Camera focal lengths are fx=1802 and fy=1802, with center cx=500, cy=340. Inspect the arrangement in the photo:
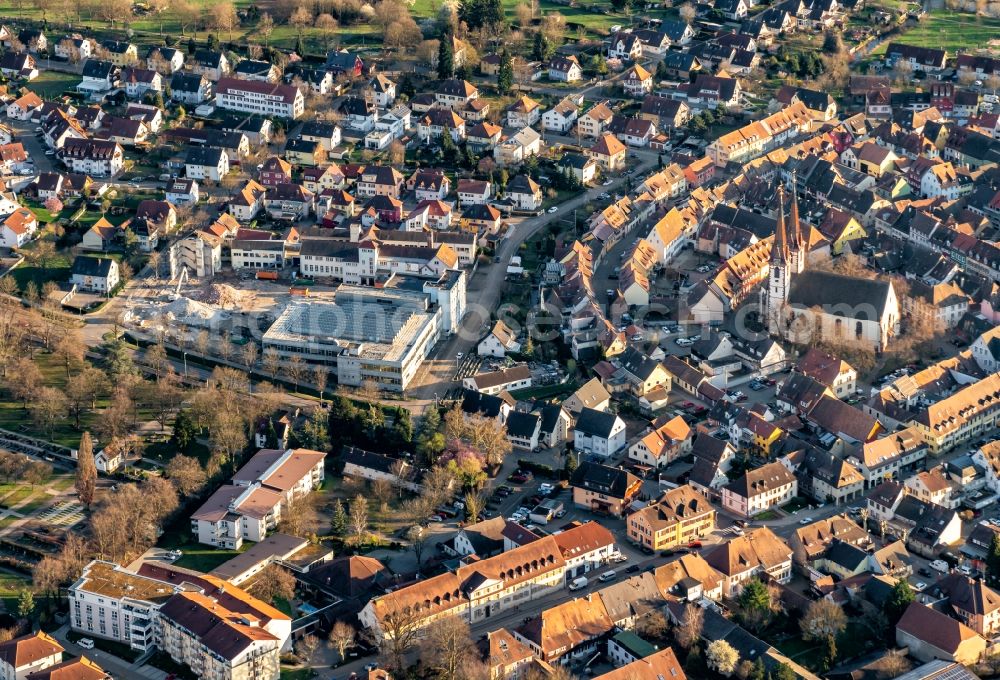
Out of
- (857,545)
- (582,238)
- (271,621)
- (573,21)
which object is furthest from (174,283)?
(573,21)

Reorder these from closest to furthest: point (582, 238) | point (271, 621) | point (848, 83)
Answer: point (271, 621) < point (582, 238) < point (848, 83)

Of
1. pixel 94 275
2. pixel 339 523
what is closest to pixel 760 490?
pixel 339 523

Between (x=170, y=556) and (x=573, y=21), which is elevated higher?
(x=573, y=21)

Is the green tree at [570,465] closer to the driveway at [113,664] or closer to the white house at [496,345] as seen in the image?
the white house at [496,345]

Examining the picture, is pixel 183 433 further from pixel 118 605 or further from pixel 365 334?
pixel 118 605

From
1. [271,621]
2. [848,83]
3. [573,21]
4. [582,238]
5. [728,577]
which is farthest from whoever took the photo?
[573,21]

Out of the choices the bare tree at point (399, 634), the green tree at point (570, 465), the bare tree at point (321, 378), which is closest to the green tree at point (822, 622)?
the green tree at point (570, 465)

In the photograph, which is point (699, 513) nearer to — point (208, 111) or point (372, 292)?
point (372, 292)
